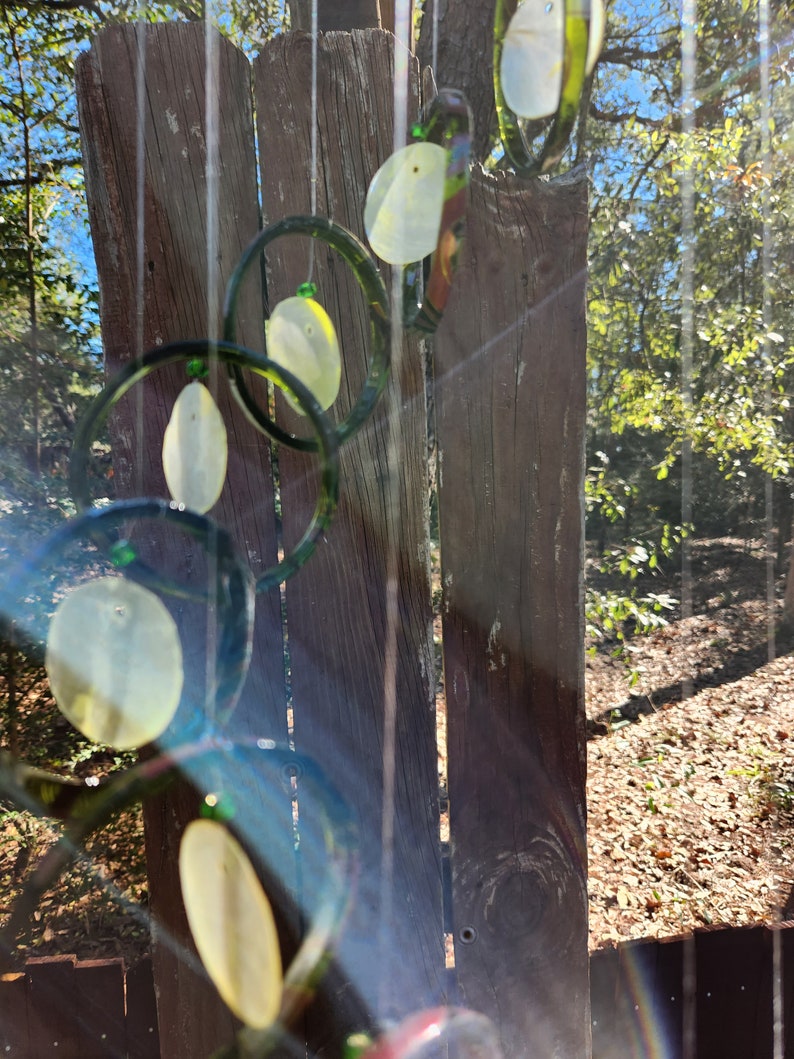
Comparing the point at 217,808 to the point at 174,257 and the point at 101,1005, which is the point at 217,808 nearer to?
the point at 174,257

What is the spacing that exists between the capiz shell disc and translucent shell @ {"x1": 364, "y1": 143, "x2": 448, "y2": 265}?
80mm

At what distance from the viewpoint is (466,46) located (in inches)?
80.5

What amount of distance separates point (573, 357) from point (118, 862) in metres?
2.48

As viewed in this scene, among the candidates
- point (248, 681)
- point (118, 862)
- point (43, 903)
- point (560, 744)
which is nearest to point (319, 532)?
point (248, 681)

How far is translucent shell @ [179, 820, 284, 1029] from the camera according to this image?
507 millimetres

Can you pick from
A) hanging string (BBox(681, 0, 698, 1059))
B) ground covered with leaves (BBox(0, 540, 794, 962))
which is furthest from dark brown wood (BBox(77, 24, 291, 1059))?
hanging string (BBox(681, 0, 698, 1059))

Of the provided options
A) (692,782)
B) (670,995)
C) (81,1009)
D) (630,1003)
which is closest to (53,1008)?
(81,1009)

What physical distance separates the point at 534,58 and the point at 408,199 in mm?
151

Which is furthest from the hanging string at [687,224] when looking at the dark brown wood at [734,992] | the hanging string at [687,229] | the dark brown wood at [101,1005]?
the dark brown wood at [101,1005]

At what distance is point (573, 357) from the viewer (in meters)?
0.98

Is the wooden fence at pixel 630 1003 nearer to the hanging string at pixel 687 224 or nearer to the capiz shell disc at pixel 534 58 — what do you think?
the capiz shell disc at pixel 534 58

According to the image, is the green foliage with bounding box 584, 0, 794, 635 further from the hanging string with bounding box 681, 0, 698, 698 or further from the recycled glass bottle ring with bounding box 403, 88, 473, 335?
the recycled glass bottle ring with bounding box 403, 88, 473, 335

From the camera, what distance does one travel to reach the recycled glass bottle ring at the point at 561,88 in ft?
1.69

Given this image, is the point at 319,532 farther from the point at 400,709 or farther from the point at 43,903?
the point at 43,903
